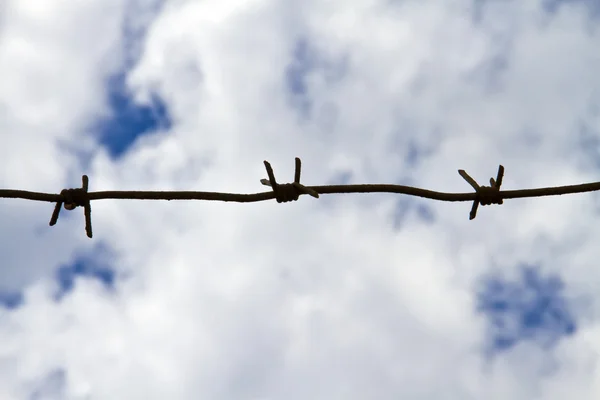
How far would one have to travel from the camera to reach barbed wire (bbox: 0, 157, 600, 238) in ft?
11.1

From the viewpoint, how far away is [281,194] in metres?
3.55

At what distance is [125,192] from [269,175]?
0.61 metres

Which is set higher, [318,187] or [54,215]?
[318,187]

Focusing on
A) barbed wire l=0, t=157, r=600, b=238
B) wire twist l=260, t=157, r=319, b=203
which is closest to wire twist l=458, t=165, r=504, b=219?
barbed wire l=0, t=157, r=600, b=238

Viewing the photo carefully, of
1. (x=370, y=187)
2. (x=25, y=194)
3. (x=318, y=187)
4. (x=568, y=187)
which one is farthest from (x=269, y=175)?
(x=568, y=187)

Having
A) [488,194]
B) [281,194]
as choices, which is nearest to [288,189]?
[281,194]

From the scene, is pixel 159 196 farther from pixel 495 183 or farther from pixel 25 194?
pixel 495 183

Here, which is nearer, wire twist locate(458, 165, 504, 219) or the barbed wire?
the barbed wire

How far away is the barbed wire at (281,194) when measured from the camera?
3.38 m

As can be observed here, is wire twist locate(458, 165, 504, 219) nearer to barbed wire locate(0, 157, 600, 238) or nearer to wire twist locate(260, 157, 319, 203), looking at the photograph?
barbed wire locate(0, 157, 600, 238)

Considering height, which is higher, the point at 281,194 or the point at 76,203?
the point at 281,194

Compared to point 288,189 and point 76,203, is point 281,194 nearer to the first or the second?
point 288,189

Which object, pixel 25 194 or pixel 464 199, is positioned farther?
pixel 464 199

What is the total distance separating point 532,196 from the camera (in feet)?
11.5
